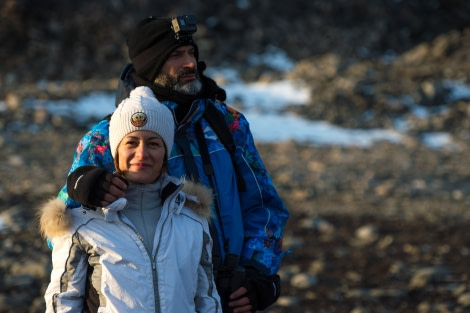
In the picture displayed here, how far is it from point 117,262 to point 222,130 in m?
0.92

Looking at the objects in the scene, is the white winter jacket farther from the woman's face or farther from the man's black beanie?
the man's black beanie

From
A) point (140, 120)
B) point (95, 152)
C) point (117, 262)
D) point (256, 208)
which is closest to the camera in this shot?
point (117, 262)

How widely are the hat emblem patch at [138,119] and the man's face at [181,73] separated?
1.85 ft

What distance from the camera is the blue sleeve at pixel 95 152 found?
339 centimetres

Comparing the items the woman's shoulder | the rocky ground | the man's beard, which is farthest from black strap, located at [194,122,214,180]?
the rocky ground

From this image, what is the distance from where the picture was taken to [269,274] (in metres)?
3.72

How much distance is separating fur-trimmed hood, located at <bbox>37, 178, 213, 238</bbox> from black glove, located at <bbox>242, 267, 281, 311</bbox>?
1.46ft

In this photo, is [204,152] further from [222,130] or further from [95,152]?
[95,152]

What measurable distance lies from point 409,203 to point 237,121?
26.3 ft

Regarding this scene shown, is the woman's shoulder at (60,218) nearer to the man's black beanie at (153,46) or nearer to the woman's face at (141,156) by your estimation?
the woman's face at (141,156)

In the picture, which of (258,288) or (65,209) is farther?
(258,288)

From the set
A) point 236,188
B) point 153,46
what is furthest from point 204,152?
point 153,46

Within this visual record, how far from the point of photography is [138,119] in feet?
10.3

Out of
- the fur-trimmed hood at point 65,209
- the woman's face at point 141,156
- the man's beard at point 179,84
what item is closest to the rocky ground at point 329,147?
the man's beard at point 179,84
